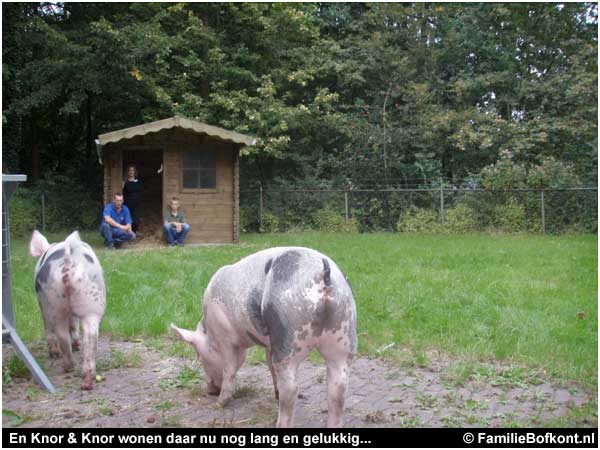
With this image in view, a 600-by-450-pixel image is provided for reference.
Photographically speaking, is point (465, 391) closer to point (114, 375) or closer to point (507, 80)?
point (114, 375)

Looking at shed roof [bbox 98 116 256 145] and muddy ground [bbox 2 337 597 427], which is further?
shed roof [bbox 98 116 256 145]

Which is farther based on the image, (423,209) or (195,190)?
(423,209)

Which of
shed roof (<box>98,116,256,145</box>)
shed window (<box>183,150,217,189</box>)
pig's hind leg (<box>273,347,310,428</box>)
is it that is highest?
shed roof (<box>98,116,256,145</box>)

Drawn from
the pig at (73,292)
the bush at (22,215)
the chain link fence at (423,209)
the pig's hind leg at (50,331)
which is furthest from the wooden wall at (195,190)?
the pig at (73,292)

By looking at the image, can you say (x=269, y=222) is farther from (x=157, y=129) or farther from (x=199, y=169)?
(x=157, y=129)

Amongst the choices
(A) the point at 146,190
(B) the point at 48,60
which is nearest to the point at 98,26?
(B) the point at 48,60

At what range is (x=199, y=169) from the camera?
15.2 meters

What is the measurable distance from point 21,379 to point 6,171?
16.0 metres

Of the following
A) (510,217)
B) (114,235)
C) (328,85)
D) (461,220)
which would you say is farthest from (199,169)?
(328,85)

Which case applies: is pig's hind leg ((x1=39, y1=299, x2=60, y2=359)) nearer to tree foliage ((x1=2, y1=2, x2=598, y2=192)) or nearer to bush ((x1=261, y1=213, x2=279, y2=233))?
bush ((x1=261, y1=213, x2=279, y2=233))

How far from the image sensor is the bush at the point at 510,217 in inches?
719

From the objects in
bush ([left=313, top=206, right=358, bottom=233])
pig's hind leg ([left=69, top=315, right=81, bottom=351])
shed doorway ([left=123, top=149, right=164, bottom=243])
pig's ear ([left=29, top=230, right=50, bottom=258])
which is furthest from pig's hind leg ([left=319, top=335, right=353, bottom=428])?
bush ([left=313, top=206, right=358, bottom=233])

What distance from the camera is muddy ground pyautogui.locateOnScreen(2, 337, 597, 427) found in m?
4.10

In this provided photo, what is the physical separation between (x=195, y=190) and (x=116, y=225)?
245 cm
